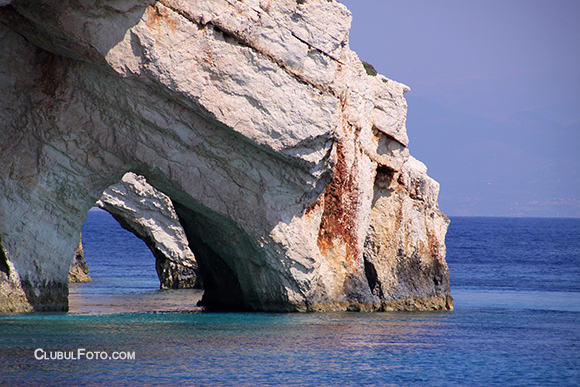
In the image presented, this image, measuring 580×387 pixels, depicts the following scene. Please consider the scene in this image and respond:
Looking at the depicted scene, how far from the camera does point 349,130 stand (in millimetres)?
23297

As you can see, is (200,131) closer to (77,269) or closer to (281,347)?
(281,347)

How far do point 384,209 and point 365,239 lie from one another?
4.62 ft

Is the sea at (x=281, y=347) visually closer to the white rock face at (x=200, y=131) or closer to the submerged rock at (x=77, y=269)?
the white rock face at (x=200, y=131)

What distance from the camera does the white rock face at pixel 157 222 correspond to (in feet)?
108

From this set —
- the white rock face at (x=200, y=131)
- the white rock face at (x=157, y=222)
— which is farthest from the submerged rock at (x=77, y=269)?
the white rock face at (x=200, y=131)

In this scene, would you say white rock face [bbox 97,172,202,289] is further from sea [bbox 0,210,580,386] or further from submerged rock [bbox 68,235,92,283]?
submerged rock [bbox 68,235,92,283]

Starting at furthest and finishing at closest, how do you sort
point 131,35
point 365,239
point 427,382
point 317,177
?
point 365,239
point 317,177
point 131,35
point 427,382

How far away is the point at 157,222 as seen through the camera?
3481cm

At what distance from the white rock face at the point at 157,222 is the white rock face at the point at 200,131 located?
32.2 ft

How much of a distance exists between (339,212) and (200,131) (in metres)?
5.97

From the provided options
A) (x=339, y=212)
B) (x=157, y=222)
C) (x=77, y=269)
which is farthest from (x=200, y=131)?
(x=77, y=269)

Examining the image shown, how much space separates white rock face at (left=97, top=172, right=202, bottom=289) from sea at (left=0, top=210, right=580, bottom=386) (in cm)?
557

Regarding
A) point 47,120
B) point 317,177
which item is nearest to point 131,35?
point 47,120

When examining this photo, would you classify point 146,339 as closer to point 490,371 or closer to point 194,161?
point 194,161
